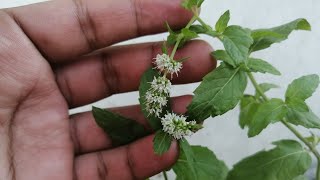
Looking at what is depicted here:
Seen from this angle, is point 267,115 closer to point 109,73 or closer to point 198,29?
point 198,29

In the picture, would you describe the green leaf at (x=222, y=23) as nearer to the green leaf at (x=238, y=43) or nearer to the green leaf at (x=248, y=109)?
the green leaf at (x=238, y=43)

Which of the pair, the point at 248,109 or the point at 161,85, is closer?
the point at 161,85

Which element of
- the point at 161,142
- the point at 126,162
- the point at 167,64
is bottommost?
the point at 126,162

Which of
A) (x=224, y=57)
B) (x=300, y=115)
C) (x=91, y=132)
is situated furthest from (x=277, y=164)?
(x=91, y=132)

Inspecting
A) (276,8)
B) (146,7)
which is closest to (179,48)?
(146,7)

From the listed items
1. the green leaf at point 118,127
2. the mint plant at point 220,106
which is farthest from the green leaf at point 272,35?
the green leaf at point 118,127

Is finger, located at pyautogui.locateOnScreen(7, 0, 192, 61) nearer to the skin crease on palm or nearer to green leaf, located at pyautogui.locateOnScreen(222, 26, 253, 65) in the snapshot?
the skin crease on palm

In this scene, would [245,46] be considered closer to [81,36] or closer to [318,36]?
[81,36]
